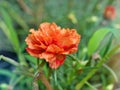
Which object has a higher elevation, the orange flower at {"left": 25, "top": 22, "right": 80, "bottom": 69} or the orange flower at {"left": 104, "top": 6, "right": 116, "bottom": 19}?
the orange flower at {"left": 104, "top": 6, "right": 116, "bottom": 19}

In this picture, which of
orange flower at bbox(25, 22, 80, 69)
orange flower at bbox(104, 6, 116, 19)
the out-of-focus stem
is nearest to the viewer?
orange flower at bbox(25, 22, 80, 69)

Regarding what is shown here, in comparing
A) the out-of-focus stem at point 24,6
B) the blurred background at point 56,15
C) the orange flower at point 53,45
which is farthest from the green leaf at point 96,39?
the out-of-focus stem at point 24,6

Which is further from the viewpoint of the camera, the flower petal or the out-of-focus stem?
the out-of-focus stem

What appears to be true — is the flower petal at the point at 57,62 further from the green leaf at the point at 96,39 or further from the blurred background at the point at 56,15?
the blurred background at the point at 56,15

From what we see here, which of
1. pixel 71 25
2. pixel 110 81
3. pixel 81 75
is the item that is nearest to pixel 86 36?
pixel 71 25

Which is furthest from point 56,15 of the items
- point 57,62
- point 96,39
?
point 57,62

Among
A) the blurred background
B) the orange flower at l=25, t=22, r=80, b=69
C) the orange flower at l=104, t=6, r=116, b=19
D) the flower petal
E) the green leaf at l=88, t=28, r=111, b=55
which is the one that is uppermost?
the blurred background

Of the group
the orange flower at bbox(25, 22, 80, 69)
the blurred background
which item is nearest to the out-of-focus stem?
the blurred background

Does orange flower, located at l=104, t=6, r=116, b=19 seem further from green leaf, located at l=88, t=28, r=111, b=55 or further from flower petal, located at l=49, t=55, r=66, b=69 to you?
flower petal, located at l=49, t=55, r=66, b=69

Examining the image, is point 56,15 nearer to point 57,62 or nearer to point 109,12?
point 109,12
